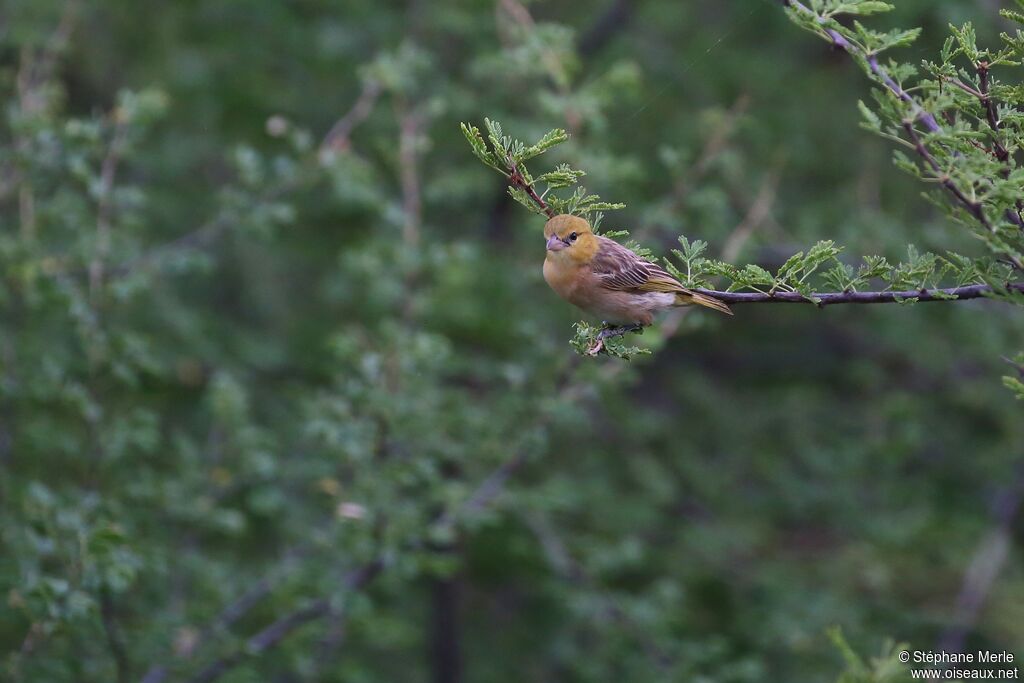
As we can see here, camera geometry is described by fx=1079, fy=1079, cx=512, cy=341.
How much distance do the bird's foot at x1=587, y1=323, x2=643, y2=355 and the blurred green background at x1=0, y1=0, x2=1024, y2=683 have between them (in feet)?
4.25

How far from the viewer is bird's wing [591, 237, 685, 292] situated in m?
3.52

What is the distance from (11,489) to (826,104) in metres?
6.33

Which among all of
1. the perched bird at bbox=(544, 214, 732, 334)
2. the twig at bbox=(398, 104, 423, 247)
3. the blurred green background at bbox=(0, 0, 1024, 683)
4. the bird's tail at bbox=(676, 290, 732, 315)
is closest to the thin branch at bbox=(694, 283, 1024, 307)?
the bird's tail at bbox=(676, 290, 732, 315)

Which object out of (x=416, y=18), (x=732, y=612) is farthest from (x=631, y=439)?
(x=416, y=18)

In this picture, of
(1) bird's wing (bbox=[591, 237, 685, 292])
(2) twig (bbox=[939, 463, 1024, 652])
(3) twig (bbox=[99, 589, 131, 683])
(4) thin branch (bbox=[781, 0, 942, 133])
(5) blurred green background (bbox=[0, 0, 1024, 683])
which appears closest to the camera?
(4) thin branch (bbox=[781, 0, 942, 133])

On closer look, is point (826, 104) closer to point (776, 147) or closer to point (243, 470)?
point (776, 147)

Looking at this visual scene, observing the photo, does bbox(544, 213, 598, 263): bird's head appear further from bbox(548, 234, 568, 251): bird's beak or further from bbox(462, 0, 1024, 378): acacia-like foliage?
bbox(462, 0, 1024, 378): acacia-like foliage

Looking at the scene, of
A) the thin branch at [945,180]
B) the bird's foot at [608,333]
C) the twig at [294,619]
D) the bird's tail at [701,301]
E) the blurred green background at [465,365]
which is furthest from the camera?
the blurred green background at [465,365]

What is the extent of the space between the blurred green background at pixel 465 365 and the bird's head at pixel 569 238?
56.0 inches

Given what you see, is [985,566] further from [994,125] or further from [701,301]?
[994,125]

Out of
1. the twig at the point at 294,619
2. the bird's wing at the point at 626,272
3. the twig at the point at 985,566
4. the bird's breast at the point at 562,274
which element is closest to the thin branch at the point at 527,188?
the bird's breast at the point at 562,274

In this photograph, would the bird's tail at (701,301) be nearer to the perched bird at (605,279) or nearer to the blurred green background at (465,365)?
the perched bird at (605,279)

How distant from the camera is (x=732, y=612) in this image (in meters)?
8.15

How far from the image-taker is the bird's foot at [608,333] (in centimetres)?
299
